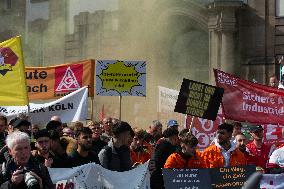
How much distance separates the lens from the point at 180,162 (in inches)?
321

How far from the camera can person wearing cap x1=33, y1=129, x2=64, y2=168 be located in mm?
7234

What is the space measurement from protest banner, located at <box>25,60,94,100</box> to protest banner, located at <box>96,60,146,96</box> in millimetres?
211

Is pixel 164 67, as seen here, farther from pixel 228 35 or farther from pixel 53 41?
pixel 53 41

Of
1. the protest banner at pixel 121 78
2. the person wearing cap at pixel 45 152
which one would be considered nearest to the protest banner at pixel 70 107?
the protest banner at pixel 121 78

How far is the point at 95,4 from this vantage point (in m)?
26.1

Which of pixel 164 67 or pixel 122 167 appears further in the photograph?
pixel 164 67


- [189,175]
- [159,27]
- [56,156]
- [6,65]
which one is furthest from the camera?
[159,27]

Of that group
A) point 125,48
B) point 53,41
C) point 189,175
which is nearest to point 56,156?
point 189,175

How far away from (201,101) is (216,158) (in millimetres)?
1523

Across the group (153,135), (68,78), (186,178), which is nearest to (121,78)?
(68,78)

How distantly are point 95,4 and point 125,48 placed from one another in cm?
221

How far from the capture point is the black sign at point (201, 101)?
9.95 meters

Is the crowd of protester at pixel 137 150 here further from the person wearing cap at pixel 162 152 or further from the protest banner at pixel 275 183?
the protest banner at pixel 275 183

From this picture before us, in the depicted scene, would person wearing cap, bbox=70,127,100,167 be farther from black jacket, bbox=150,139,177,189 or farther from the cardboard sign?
black jacket, bbox=150,139,177,189
